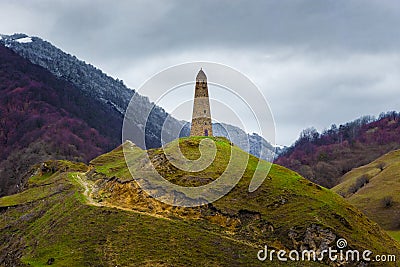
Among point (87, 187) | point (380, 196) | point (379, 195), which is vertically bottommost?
point (87, 187)

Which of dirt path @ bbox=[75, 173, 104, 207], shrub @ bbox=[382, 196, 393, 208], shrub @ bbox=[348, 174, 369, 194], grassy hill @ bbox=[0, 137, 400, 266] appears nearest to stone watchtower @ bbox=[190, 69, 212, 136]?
grassy hill @ bbox=[0, 137, 400, 266]

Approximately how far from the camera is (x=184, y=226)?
128ft

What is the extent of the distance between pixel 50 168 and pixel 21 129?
99878 millimetres

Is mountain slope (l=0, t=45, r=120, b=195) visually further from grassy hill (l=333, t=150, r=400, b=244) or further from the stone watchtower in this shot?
grassy hill (l=333, t=150, r=400, b=244)

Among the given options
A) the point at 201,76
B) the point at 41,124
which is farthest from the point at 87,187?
the point at 41,124

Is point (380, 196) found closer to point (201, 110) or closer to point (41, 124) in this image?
point (201, 110)

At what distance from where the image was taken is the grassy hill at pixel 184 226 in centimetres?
3491

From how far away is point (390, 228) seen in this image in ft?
244

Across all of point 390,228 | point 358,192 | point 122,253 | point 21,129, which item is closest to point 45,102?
point 21,129

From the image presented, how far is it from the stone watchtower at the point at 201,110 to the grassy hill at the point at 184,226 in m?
5.39

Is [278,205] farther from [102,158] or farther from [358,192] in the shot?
[358,192]

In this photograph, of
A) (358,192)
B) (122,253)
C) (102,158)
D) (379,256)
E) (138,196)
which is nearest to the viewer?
(122,253)

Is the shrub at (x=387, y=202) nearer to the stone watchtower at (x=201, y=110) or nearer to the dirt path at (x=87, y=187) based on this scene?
the stone watchtower at (x=201, y=110)

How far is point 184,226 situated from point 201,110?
21010 mm
